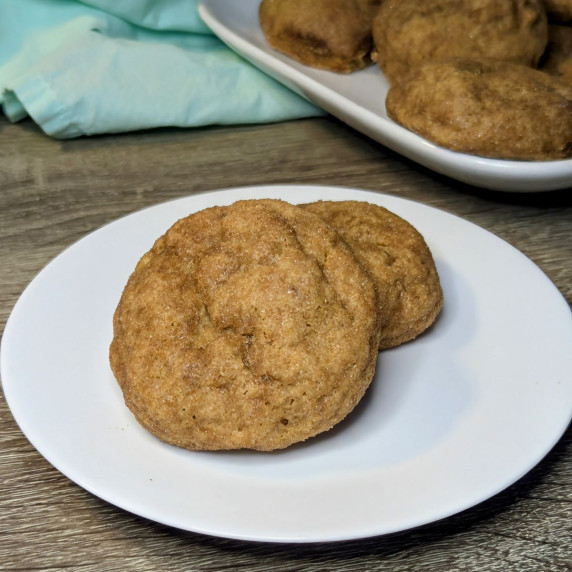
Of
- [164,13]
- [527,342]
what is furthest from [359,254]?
[164,13]

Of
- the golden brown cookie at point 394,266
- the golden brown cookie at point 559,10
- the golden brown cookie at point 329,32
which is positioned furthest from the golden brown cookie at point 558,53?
the golden brown cookie at point 394,266

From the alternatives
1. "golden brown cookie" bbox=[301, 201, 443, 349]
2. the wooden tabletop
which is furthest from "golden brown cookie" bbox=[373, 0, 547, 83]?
"golden brown cookie" bbox=[301, 201, 443, 349]

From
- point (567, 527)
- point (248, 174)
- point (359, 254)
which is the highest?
point (359, 254)

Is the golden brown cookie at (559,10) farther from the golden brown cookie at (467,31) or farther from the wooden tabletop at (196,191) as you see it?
the wooden tabletop at (196,191)

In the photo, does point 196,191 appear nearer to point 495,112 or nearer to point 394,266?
point 495,112

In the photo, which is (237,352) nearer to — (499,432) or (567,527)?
(499,432)

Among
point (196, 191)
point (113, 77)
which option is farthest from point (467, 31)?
point (113, 77)
